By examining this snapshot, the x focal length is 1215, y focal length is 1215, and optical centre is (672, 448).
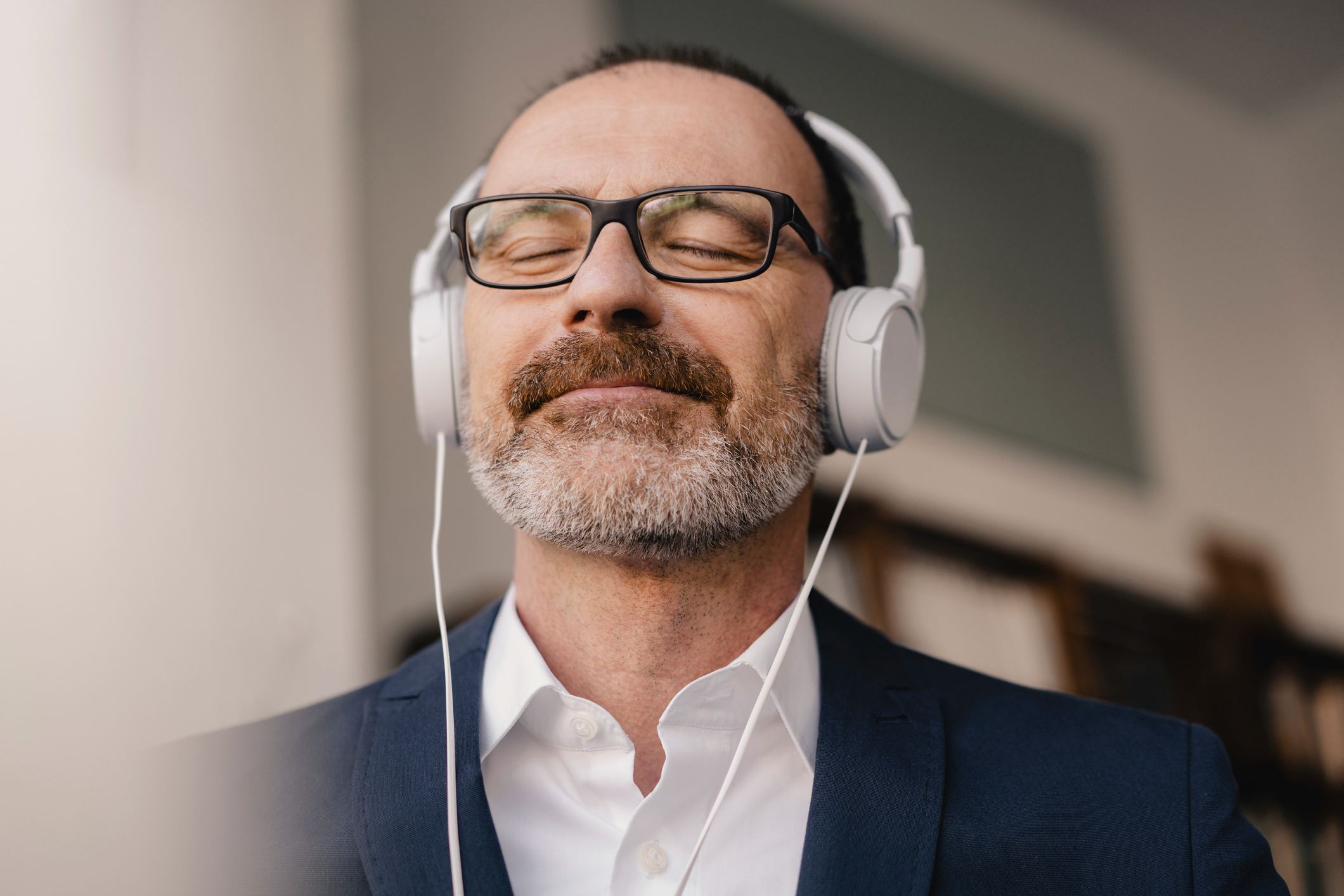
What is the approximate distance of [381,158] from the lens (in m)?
2.82

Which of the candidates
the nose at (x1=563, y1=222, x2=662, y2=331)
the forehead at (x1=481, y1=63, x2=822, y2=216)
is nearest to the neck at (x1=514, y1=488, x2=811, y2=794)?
the nose at (x1=563, y1=222, x2=662, y2=331)

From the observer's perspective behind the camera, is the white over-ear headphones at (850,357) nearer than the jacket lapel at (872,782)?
No

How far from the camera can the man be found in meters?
1.06

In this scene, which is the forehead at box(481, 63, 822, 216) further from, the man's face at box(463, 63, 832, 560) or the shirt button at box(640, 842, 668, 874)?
the shirt button at box(640, 842, 668, 874)

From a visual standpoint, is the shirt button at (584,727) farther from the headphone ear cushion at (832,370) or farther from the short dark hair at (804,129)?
the short dark hair at (804,129)

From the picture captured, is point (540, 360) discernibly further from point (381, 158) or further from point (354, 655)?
point (381, 158)

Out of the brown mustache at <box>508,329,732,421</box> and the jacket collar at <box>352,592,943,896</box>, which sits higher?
the brown mustache at <box>508,329,732,421</box>

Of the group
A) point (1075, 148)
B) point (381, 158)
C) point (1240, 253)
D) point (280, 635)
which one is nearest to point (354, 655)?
point (280, 635)

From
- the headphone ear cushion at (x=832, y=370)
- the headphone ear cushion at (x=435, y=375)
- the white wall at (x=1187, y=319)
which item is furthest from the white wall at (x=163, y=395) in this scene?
the white wall at (x=1187, y=319)

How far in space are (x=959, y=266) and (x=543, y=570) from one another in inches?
119

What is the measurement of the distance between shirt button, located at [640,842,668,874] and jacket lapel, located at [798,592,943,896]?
0.12m

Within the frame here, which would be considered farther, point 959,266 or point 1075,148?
point 1075,148

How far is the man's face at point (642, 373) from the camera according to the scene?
114cm

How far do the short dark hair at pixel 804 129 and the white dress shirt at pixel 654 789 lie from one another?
517 mm
